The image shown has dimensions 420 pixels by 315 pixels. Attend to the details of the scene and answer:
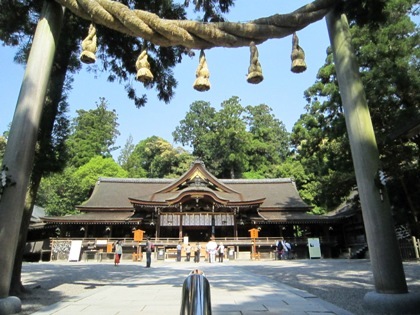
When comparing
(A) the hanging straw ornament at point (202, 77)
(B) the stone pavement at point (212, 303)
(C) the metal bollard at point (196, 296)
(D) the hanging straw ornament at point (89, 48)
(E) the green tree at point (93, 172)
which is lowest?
(B) the stone pavement at point (212, 303)

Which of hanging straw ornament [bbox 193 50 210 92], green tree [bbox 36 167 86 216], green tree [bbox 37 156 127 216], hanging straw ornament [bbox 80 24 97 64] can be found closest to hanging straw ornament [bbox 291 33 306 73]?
hanging straw ornament [bbox 193 50 210 92]

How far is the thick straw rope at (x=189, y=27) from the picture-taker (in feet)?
11.0

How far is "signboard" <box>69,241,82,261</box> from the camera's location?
Result: 19.1 m

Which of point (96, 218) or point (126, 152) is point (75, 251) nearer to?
point (96, 218)

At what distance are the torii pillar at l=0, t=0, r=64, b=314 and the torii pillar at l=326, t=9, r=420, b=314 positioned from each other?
411 centimetres

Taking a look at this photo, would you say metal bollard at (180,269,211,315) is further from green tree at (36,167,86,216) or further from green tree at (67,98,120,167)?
green tree at (67,98,120,167)

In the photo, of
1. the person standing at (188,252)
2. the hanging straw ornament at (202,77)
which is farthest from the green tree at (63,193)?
the hanging straw ornament at (202,77)

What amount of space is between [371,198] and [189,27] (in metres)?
3.07

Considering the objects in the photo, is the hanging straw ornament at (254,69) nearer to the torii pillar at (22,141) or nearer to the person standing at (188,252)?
the torii pillar at (22,141)

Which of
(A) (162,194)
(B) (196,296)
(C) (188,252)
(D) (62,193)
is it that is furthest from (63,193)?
(B) (196,296)

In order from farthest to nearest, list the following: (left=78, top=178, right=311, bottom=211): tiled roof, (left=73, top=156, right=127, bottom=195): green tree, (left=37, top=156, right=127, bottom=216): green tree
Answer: (left=73, top=156, right=127, bottom=195): green tree, (left=37, top=156, right=127, bottom=216): green tree, (left=78, top=178, right=311, bottom=211): tiled roof

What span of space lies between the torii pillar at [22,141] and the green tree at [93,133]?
4510 cm

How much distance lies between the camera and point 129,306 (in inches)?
182

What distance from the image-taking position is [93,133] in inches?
2024
